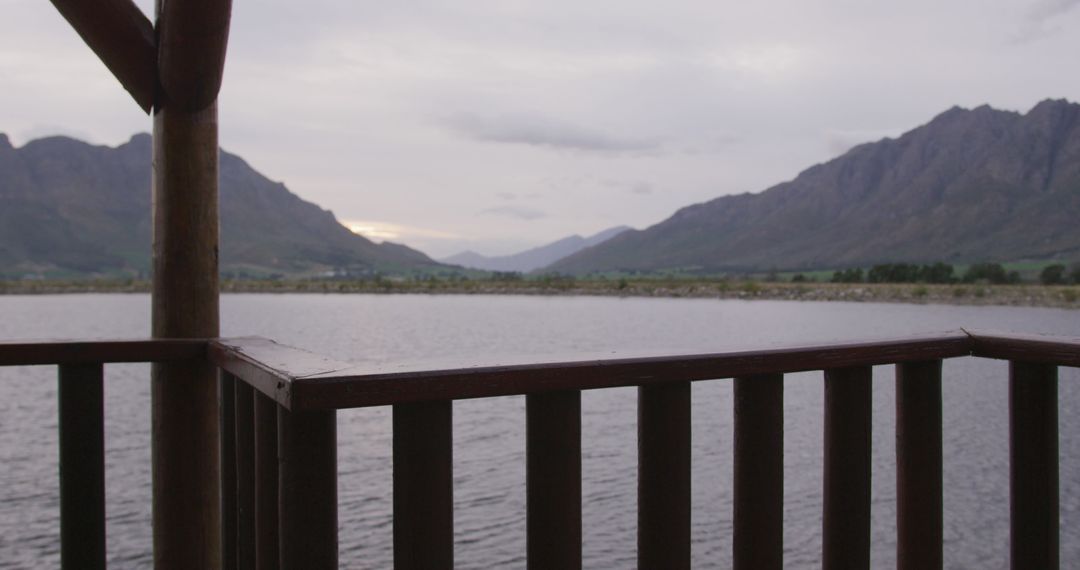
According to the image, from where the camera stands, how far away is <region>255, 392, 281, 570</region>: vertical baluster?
1.69m

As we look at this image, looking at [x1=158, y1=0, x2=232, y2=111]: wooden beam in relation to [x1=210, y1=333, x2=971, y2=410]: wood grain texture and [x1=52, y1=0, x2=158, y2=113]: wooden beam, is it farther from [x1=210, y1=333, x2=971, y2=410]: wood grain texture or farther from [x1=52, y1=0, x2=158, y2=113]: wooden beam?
[x1=210, y1=333, x2=971, y2=410]: wood grain texture

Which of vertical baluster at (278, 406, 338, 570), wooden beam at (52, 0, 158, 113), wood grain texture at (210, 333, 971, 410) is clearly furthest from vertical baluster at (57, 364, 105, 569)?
vertical baluster at (278, 406, 338, 570)

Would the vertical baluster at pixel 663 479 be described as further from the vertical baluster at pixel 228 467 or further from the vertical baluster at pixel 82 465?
the vertical baluster at pixel 82 465

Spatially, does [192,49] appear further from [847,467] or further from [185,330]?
[847,467]

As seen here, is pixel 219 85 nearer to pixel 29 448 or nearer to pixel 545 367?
pixel 545 367

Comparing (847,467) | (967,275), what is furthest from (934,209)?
(847,467)

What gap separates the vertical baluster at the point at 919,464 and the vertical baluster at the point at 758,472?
0.38 meters

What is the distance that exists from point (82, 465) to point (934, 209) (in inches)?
6253

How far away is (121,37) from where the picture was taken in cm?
230

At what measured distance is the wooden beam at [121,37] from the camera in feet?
7.38

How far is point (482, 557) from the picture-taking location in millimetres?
8438

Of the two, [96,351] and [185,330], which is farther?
[185,330]

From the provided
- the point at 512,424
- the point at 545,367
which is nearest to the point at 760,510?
the point at 545,367

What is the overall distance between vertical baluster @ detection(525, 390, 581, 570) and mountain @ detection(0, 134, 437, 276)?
477ft
